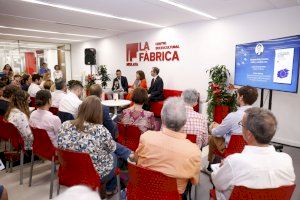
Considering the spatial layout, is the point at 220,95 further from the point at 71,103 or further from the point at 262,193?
the point at 262,193

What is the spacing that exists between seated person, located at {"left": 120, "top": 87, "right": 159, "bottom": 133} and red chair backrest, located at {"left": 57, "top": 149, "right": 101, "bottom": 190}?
1000 mm

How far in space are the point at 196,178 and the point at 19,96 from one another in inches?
112

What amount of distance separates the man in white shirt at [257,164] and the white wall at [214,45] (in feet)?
13.6

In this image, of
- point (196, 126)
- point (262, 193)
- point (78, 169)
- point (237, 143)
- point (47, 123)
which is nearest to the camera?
point (262, 193)

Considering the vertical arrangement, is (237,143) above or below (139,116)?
below

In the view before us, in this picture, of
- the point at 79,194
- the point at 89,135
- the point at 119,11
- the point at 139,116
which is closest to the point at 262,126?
the point at 79,194

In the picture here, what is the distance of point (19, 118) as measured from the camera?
10.7 feet

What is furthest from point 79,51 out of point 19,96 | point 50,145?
point 50,145

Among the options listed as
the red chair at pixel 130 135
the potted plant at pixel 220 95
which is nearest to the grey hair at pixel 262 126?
the red chair at pixel 130 135

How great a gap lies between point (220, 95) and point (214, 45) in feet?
5.08

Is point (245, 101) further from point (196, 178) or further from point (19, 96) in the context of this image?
point (19, 96)

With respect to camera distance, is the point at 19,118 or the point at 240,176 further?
the point at 19,118

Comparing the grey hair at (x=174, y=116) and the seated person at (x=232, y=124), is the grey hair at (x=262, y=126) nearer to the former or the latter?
the grey hair at (x=174, y=116)

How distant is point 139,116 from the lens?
313 cm
